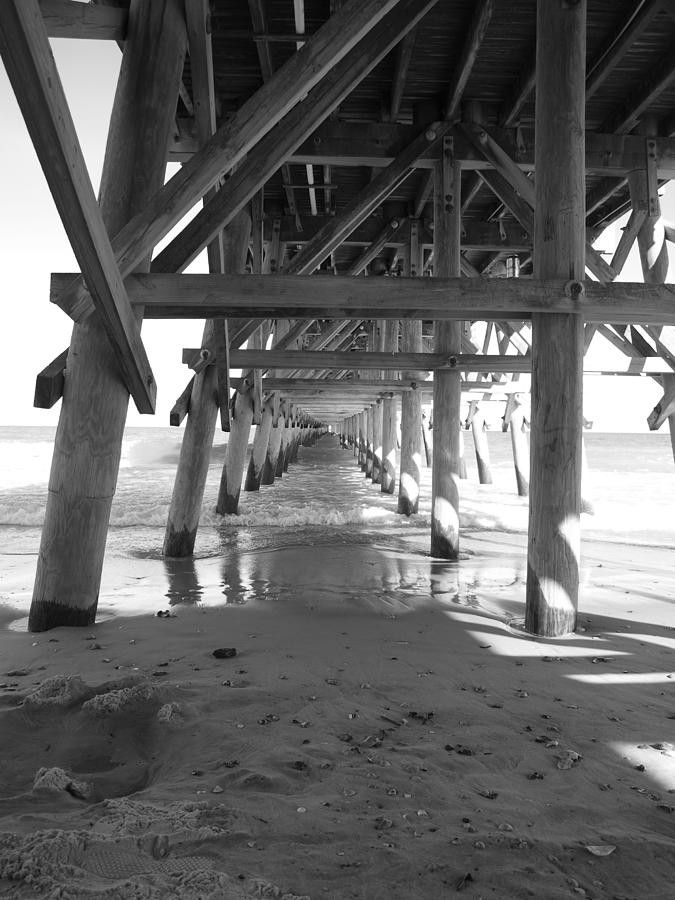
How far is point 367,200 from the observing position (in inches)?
208

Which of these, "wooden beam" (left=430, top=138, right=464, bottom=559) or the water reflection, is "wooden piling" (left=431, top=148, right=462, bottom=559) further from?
the water reflection

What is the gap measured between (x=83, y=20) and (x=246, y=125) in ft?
3.18

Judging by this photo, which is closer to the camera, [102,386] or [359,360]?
[102,386]

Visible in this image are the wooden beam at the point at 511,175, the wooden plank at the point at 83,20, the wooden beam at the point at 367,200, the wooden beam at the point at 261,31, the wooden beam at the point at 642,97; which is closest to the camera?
the wooden plank at the point at 83,20

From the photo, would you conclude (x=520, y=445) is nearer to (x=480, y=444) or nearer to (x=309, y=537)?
(x=480, y=444)

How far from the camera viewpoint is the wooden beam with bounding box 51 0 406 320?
10.5ft

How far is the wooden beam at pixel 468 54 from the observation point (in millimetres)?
4383

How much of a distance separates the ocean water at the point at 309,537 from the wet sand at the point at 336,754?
0.72 m

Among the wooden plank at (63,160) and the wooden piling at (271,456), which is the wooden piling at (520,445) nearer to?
the wooden piling at (271,456)

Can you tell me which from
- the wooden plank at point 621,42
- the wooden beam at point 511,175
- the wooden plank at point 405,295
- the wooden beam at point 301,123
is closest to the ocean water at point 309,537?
the wooden plank at point 405,295

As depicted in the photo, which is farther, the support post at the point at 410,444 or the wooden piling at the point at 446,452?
the support post at the point at 410,444

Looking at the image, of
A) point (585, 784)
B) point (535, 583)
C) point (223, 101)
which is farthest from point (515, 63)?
point (585, 784)

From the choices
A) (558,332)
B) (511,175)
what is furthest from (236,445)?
(558,332)

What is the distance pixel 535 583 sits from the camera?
12.1 feet
